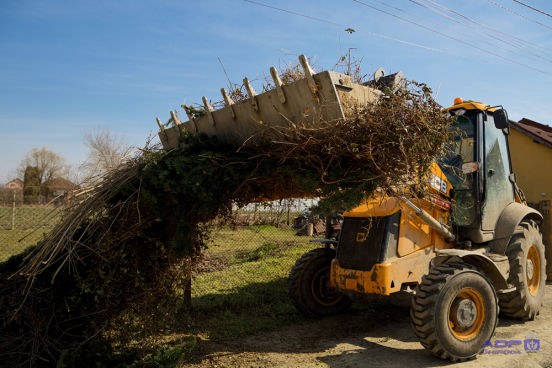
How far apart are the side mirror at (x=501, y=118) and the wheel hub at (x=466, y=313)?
83.7 inches

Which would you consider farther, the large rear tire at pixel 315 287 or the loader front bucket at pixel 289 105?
the large rear tire at pixel 315 287

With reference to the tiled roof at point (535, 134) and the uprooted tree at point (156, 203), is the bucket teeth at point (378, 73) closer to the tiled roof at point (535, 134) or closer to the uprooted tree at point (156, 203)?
the uprooted tree at point (156, 203)

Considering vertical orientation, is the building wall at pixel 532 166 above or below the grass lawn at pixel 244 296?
above

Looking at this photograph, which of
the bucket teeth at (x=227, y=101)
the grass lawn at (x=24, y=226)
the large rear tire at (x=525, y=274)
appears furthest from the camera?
the large rear tire at (x=525, y=274)

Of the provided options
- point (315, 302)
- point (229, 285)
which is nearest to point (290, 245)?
point (229, 285)

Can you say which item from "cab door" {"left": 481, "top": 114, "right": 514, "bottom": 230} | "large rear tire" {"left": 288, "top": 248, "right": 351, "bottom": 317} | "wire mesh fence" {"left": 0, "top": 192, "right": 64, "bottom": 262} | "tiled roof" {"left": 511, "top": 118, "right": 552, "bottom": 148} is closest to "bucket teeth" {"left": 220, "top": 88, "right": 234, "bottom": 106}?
"wire mesh fence" {"left": 0, "top": 192, "right": 64, "bottom": 262}

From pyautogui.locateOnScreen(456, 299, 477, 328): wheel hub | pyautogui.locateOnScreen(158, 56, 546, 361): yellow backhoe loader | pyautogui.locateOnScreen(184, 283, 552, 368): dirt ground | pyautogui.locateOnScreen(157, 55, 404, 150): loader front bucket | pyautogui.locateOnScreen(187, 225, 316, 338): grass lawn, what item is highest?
pyautogui.locateOnScreen(157, 55, 404, 150): loader front bucket

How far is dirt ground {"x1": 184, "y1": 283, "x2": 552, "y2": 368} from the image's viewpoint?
4.19 meters

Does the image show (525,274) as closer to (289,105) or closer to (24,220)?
(289,105)

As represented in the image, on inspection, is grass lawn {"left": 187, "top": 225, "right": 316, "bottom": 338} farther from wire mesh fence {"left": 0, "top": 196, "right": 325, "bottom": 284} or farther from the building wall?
the building wall

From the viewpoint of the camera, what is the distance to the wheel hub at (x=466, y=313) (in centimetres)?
421

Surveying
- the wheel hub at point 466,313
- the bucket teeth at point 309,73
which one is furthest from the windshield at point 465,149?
the bucket teeth at point 309,73

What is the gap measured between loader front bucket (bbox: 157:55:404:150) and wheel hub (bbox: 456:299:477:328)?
231 cm

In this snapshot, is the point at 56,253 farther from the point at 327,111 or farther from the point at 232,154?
the point at 327,111
